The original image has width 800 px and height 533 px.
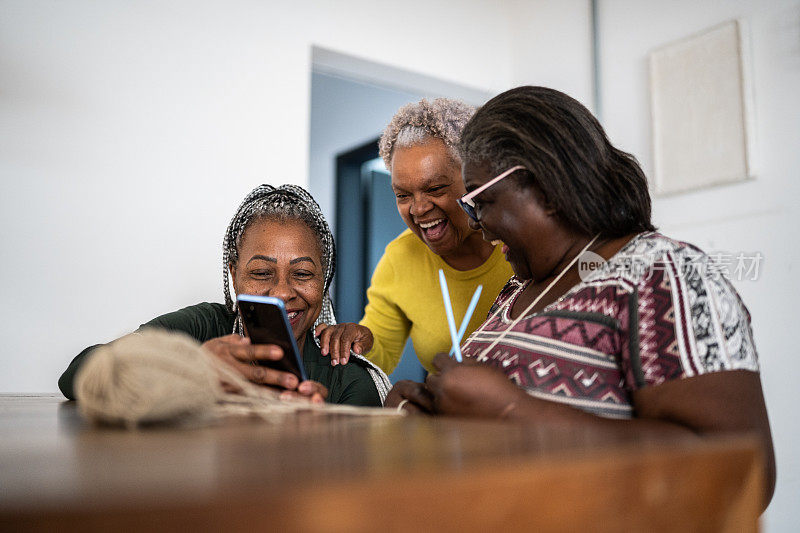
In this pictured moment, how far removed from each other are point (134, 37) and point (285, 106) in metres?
0.75

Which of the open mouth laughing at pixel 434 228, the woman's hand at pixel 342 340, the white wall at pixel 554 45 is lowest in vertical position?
the woman's hand at pixel 342 340

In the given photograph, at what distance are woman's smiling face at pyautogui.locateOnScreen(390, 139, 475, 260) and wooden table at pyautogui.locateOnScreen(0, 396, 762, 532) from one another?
148cm

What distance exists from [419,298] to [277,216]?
2.05 ft

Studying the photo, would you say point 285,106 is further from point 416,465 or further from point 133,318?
point 416,465

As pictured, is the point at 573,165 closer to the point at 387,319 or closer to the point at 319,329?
the point at 319,329

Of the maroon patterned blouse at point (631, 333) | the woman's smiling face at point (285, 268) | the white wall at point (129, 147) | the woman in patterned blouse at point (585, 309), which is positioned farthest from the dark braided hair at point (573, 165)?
the white wall at point (129, 147)

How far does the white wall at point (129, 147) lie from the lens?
8.43 ft

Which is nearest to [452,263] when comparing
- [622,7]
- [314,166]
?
[622,7]

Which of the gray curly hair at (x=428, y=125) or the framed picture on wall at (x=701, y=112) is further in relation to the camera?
the framed picture on wall at (x=701, y=112)

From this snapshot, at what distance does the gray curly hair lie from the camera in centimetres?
195

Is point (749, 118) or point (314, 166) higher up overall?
point (314, 166)

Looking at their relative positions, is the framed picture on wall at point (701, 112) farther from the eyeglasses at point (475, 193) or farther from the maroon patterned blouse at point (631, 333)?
the maroon patterned blouse at point (631, 333)

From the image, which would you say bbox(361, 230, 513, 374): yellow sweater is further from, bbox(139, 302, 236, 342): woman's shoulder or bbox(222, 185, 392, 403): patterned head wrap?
bbox(139, 302, 236, 342): woman's shoulder

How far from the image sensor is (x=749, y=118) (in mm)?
2717
